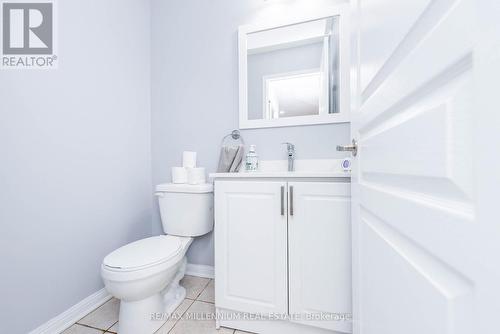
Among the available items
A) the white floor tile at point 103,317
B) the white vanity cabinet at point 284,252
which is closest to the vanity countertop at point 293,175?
the white vanity cabinet at point 284,252

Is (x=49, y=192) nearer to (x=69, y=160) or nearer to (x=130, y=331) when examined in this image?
(x=69, y=160)

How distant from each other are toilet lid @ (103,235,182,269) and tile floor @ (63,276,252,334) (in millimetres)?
408

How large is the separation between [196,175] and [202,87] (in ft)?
2.23

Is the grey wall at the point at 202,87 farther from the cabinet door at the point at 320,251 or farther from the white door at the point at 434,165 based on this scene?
the white door at the point at 434,165

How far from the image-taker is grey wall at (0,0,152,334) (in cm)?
96

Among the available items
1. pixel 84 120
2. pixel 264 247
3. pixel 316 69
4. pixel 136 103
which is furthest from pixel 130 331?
pixel 316 69

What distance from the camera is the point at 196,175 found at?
1466mm

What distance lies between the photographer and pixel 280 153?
4.72 feet

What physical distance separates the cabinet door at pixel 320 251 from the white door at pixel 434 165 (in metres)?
0.34

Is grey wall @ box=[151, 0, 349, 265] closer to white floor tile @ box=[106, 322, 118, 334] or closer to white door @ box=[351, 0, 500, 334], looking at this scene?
white floor tile @ box=[106, 322, 118, 334]

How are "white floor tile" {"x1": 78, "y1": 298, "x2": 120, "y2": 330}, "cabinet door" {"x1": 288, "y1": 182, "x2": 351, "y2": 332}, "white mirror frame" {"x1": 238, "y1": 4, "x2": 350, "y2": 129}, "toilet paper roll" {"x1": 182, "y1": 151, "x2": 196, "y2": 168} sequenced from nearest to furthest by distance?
1. "cabinet door" {"x1": 288, "y1": 182, "x2": 351, "y2": 332}
2. "white floor tile" {"x1": 78, "y1": 298, "x2": 120, "y2": 330}
3. "white mirror frame" {"x1": 238, "y1": 4, "x2": 350, "y2": 129}
4. "toilet paper roll" {"x1": 182, "y1": 151, "x2": 196, "y2": 168}

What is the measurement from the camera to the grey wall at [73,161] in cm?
96

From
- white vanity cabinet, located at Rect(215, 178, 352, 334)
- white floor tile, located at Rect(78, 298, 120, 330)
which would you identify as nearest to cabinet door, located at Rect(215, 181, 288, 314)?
white vanity cabinet, located at Rect(215, 178, 352, 334)

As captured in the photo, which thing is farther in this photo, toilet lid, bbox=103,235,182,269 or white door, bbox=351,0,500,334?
toilet lid, bbox=103,235,182,269
